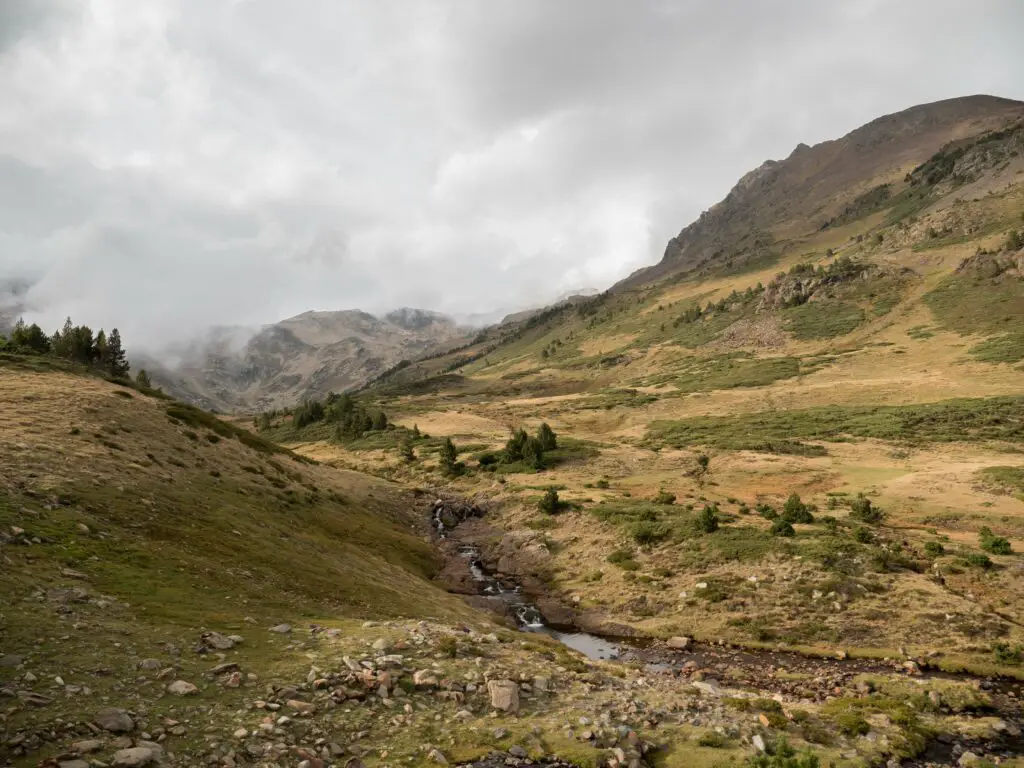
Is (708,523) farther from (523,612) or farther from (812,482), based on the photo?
(812,482)

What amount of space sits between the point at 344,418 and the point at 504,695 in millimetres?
125955

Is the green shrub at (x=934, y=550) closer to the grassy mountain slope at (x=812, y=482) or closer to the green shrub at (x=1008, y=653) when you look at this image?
the grassy mountain slope at (x=812, y=482)

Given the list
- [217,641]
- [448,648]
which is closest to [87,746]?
[217,641]

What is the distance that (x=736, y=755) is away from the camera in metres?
17.1

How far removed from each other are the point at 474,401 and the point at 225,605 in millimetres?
171766

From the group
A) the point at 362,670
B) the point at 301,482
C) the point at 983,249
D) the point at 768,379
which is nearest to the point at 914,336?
the point at 768,379

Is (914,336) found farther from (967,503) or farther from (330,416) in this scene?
(330,416)

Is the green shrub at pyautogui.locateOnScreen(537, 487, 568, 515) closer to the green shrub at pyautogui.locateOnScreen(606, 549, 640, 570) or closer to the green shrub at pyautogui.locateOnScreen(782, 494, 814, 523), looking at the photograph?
the green shrub at pyautogui.locateOnScreen(606, 549, 640, 570)

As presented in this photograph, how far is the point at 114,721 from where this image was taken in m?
12.8

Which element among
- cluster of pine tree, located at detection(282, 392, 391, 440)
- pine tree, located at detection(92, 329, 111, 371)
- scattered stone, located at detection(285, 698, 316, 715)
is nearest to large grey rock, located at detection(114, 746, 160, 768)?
scattered stone, located at detection(285, 698, 316, 715)

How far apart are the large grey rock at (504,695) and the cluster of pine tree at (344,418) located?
10791 cm

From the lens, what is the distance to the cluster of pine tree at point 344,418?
4899 inches

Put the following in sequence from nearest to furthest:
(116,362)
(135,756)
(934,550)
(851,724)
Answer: (135,756), (851,724), (934,550), (116,362)

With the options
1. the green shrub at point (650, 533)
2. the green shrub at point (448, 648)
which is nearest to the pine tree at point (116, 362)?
the green shrub at point (650, 533)
